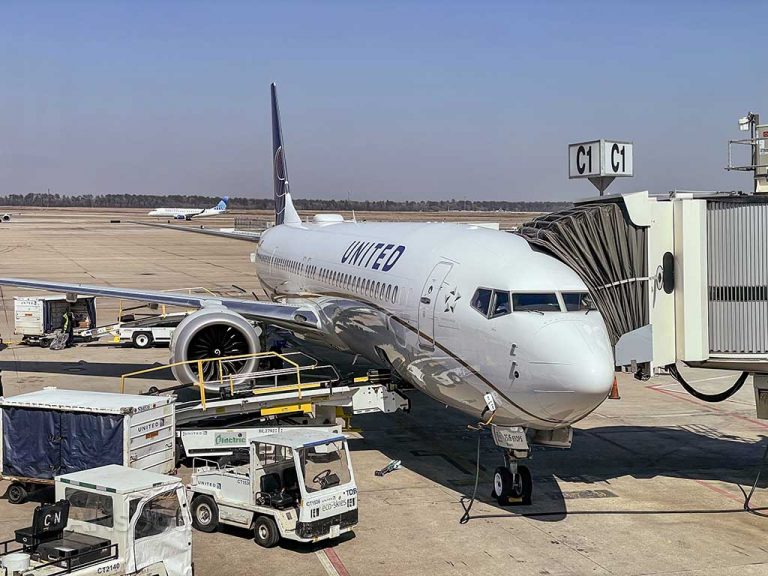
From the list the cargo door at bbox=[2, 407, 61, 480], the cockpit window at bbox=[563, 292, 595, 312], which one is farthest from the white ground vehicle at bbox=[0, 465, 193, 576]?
the cockpit window at bbox=[563, 292, 595, 312]

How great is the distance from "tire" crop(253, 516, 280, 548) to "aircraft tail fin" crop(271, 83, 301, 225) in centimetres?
2365

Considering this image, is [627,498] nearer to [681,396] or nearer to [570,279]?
[570,279]

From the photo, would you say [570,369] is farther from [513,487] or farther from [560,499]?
[560,499]

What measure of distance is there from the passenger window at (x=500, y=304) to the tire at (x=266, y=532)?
15.2 feet

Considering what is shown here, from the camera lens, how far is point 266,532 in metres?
13.4

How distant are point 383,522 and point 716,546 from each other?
5009 mm

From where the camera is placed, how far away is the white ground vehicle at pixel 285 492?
Answer: 1326 centimetres

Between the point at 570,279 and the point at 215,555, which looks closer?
the point at 215,555

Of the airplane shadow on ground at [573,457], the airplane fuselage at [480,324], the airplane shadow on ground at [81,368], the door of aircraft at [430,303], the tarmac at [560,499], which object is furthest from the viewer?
the airplane shadow on ground at [81,368]

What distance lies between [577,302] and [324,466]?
4.65 metres

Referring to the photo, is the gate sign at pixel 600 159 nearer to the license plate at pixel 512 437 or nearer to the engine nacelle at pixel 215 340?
the license plate at pixel 512 437

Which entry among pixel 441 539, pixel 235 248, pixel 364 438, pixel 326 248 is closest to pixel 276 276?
pixel 326 248

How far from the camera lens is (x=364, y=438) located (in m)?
20.5

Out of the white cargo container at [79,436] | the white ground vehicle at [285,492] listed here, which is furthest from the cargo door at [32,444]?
the white ground vehicle at [285,492]
